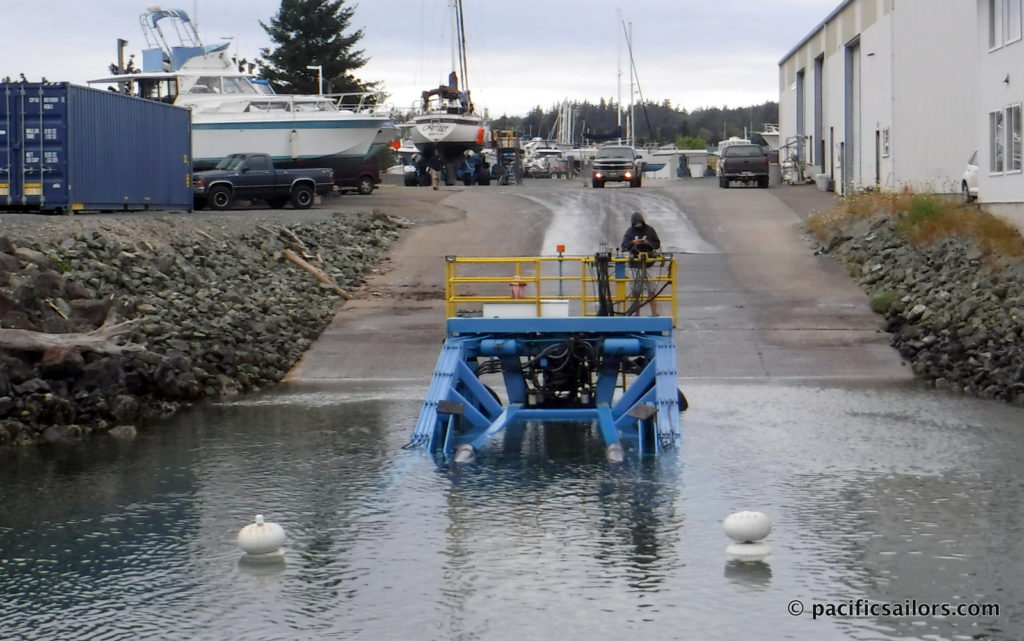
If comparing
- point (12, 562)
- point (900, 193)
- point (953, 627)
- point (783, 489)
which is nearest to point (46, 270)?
point (12, 562)

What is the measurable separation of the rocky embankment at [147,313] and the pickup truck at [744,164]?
68.3 ft

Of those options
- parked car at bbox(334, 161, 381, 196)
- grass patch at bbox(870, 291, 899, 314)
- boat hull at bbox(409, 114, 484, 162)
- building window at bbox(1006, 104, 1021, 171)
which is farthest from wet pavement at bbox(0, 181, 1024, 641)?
boat hull at bbox(409, 114, 484, 162)

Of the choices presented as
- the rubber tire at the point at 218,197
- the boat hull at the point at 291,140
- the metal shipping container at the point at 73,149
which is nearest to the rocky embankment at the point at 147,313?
the metal shipping container at the point at 73,149

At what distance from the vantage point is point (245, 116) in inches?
1713

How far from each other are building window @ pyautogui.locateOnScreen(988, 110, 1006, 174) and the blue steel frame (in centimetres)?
1420

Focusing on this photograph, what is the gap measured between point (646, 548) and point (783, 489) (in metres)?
2.78

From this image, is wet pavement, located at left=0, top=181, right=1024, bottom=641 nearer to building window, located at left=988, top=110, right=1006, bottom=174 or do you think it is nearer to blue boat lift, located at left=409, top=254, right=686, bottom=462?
blue boat lift, located at left=409, top=254, right=686, bottom=462

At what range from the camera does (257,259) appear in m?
27.7

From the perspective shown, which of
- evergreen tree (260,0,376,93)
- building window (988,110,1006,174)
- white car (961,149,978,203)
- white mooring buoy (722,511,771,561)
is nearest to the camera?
white mooring buoy (722,511,771,561)

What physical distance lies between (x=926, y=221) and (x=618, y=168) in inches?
979

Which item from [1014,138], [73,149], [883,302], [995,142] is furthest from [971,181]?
[73,149]

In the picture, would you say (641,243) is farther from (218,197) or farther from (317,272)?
(218,197)

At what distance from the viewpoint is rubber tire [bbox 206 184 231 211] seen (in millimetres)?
37562

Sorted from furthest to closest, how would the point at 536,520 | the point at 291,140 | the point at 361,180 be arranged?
the point at 361,180
the point at 291,140
the point at 536,520
